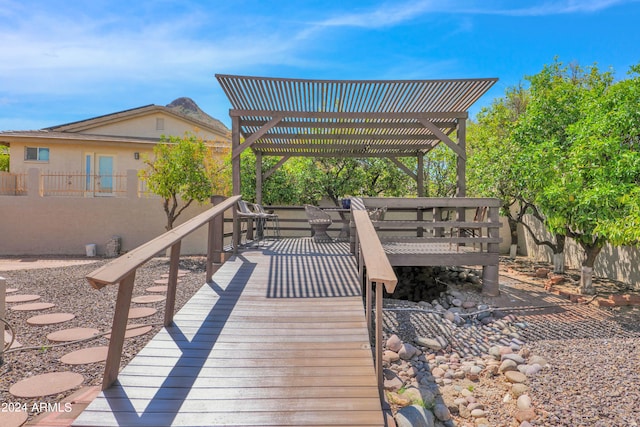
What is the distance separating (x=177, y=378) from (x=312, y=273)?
272 centimetres

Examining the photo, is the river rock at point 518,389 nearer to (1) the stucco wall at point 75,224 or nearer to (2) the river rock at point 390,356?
(2) the river rock at point 390,356

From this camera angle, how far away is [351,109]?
23.7 ft

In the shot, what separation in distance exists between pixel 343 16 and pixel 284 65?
12454 mm

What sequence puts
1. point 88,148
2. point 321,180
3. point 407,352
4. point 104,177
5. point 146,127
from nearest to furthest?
point 407,352 → point 321,180 → point 104,177 → point 88,148 → point 146,127

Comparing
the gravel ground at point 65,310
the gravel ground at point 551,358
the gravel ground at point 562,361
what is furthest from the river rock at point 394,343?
the gravel ground at point 65,310

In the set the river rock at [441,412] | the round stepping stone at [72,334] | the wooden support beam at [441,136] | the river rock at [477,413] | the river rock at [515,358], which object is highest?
the wooden support beam at [441,136]

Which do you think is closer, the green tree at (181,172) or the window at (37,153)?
the green tree at (181,172)

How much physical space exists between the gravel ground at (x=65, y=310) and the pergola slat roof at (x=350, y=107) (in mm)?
3498

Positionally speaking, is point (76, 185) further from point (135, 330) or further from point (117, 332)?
point (117, 332)

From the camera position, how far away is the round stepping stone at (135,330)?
3.78 m

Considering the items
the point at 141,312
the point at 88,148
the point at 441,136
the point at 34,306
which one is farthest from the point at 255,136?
the point at 88,148

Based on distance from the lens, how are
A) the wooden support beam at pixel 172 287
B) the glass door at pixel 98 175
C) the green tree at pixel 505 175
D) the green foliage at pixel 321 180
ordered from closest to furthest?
the wooden support beam at pixel 172 287, the green tree at pixel 505 175, the green foliage at pixel 321 180, the glass door at pixel 98 175

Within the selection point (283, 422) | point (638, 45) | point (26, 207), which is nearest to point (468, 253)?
point (283, 422)

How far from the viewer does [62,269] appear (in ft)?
25.2
